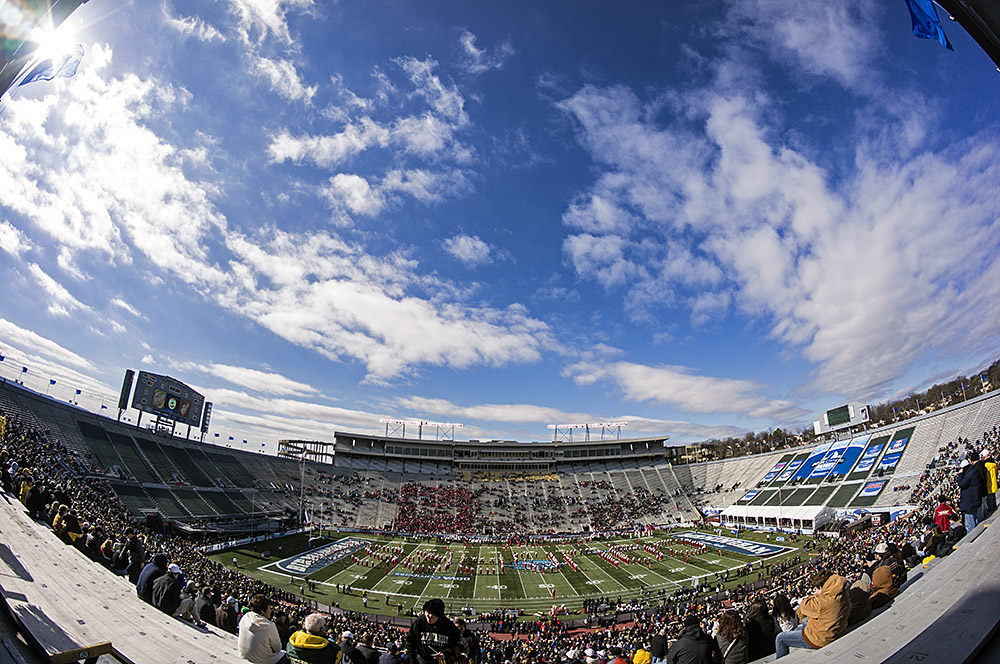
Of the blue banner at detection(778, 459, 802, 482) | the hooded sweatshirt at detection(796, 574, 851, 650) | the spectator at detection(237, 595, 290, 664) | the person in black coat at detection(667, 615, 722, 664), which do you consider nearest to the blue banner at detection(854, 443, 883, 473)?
the blue banner at detection(778, 459, 802, 482)

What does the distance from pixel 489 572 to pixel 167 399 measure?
45.6 metres

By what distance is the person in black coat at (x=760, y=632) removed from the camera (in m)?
5.39

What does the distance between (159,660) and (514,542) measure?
5077 centimetres

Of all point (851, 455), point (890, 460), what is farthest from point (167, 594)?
point (851, 455)

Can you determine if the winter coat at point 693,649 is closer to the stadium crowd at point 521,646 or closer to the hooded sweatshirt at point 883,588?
the stadium crowd at point 521,646

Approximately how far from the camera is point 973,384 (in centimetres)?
7406

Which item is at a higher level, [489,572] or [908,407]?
[908,407]

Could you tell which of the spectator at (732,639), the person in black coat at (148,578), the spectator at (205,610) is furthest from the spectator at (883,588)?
the spectator at (205,610)

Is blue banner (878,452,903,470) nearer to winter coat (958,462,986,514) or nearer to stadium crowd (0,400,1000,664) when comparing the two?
stadium crowd (0,400,1000,664)

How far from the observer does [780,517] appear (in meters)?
43.9

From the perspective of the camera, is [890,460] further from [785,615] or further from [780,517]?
[785,615]

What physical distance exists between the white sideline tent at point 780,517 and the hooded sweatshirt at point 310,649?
164ft

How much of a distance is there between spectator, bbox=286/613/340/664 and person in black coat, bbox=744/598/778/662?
5098 mm

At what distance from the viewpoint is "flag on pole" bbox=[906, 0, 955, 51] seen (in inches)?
214
